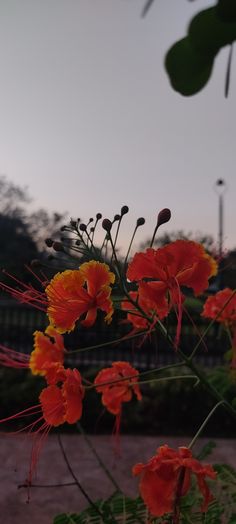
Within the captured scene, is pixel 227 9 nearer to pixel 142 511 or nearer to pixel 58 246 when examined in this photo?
pixel 58 246

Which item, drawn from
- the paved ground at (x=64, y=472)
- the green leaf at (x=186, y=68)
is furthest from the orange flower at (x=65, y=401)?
the paved ground at (x=64, y=472)

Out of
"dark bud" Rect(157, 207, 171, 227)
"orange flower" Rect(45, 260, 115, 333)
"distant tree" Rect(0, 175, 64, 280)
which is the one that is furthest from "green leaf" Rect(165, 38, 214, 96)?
"distant tree" Rect(0, 175, 64, 280)

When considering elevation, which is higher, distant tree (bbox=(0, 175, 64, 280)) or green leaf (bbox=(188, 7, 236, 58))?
distant tree (bbox=(0, 175, 64, 280))

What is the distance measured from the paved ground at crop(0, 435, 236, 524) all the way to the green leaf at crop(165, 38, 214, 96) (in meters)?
2.77

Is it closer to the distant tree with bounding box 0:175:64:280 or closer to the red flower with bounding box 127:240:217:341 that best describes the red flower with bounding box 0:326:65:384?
the red flower with bounding box 127:240:217:341

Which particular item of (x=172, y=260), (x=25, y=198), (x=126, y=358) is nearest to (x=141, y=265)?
(x=172, y=260)

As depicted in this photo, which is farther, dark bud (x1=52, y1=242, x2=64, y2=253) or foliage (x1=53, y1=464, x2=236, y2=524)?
foliage (x1=53, y1=464, x2=236, y2=524)

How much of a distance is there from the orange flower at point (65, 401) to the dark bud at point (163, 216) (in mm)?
228

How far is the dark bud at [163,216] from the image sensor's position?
676 mm

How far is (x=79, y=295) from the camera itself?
2.41 feet

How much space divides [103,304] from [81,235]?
0.39 ft

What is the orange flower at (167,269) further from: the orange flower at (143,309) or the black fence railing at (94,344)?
the black fence railing at (94,344)

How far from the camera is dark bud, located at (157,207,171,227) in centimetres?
68

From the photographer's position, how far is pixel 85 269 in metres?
0.75
